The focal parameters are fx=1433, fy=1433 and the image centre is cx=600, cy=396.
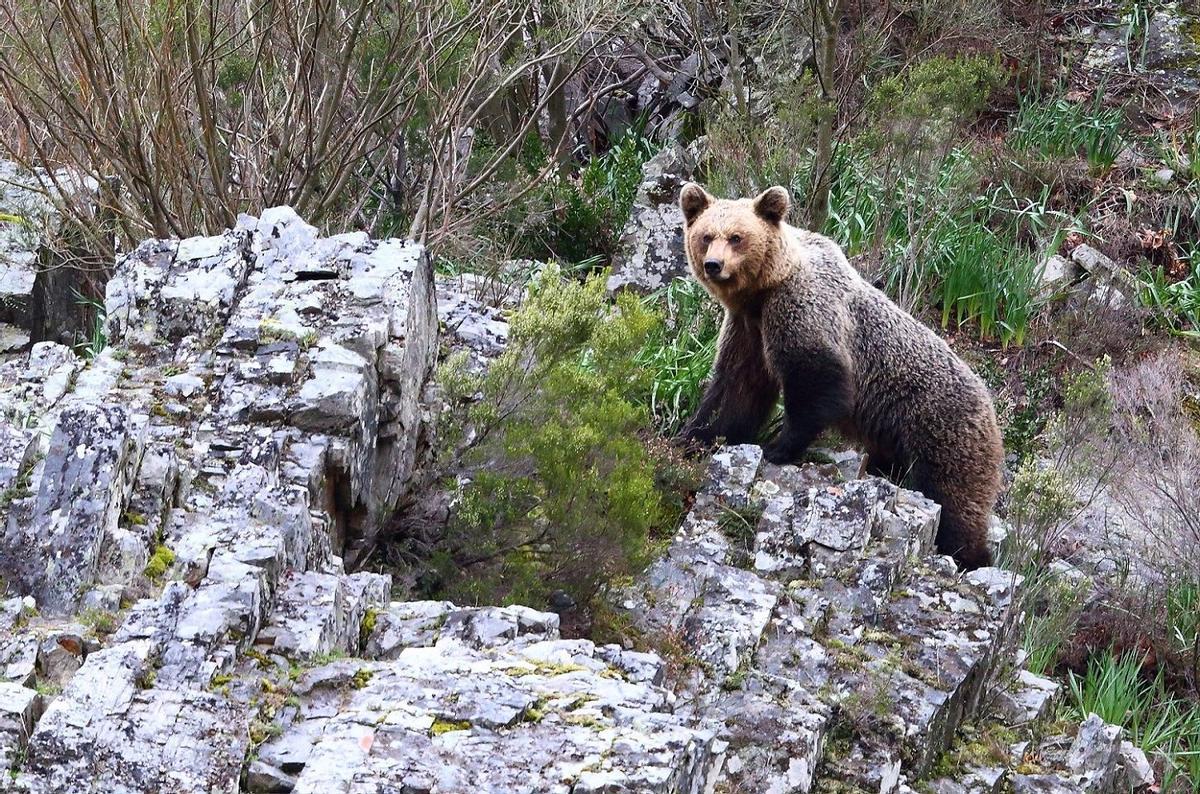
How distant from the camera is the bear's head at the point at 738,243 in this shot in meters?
7.18

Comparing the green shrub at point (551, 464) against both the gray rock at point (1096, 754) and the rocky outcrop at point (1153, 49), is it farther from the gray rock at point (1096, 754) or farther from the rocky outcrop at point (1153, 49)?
the rocky outcrop at point (1153, 49)

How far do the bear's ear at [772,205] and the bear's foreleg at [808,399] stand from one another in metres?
0.75

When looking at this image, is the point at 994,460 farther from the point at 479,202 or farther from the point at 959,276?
the point at 479,202

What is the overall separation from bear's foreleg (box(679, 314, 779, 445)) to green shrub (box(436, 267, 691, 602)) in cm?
154

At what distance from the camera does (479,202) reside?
990cm

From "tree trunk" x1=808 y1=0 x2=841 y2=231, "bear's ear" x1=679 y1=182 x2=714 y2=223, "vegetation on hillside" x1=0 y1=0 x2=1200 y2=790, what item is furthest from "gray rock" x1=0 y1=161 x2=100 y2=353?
"tree trunk" x1=808 y1=0 x2=841 y2=231

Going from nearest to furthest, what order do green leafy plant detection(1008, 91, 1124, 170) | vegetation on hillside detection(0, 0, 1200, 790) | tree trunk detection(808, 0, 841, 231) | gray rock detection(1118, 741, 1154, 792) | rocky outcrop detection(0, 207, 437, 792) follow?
1. rocky outcrop detection(0, 207, 437, 792)
2. vegetation on hillside detection(0, 0, 1200, 790)
3. gray rock detection(1118, 741, 1154, 792)
4. tree trunk detection(808, 0, 841, 231)
5. green leafy plant detection(1008, 91, 1124, 170)

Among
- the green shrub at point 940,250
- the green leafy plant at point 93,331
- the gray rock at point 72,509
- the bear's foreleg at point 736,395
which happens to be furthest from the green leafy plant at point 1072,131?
the gray rock at point 72,509

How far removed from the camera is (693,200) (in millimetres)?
7559

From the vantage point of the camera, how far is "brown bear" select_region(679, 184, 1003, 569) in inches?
286

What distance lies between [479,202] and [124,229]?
9.00ft

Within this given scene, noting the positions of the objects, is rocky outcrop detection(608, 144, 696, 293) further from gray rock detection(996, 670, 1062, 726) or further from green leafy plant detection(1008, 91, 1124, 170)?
gray rock detection(996, 670, 1062, 726)

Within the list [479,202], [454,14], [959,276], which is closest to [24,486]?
[454,14]

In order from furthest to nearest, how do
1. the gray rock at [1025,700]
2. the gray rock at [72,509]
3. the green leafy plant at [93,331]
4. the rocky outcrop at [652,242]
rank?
the rocky outcrop at [652,242], the green leafy plant at [93,331], the gray rock at [1025,700], the gray rock at [72,509]
